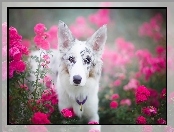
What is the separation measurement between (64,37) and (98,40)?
321mm

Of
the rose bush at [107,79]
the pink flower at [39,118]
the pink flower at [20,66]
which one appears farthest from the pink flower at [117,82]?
the pink flower at [20,66]

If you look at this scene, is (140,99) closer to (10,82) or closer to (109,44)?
(109,44)

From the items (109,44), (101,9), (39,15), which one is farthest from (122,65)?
(39,15)

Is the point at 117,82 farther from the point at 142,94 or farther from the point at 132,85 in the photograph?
the point at 142,94

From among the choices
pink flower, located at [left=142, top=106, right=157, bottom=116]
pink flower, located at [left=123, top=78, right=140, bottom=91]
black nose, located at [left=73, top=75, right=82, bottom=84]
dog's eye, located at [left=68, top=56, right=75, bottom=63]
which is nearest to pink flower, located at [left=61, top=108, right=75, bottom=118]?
black nose, located at [left=73, top=75, right=82, bottom=84]

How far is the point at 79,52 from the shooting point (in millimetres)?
5094

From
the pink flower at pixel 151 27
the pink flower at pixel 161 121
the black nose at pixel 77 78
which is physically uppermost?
the pink flower at pixel 151 27

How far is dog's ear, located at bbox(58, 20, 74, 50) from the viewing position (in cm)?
515

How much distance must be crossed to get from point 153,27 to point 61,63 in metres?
0.95

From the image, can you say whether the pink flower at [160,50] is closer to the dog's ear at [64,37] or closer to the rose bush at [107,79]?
the rose bush at [107,79]

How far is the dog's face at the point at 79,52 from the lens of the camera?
198 inches

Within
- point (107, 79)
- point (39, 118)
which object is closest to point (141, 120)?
point (107, 79)

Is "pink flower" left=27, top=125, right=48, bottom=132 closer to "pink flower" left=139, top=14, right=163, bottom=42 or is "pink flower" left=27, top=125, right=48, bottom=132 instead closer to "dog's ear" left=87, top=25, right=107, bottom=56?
"dog's ear" left=87, top=25, right=107, bottom=56

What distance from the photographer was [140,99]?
5230 millimetres
